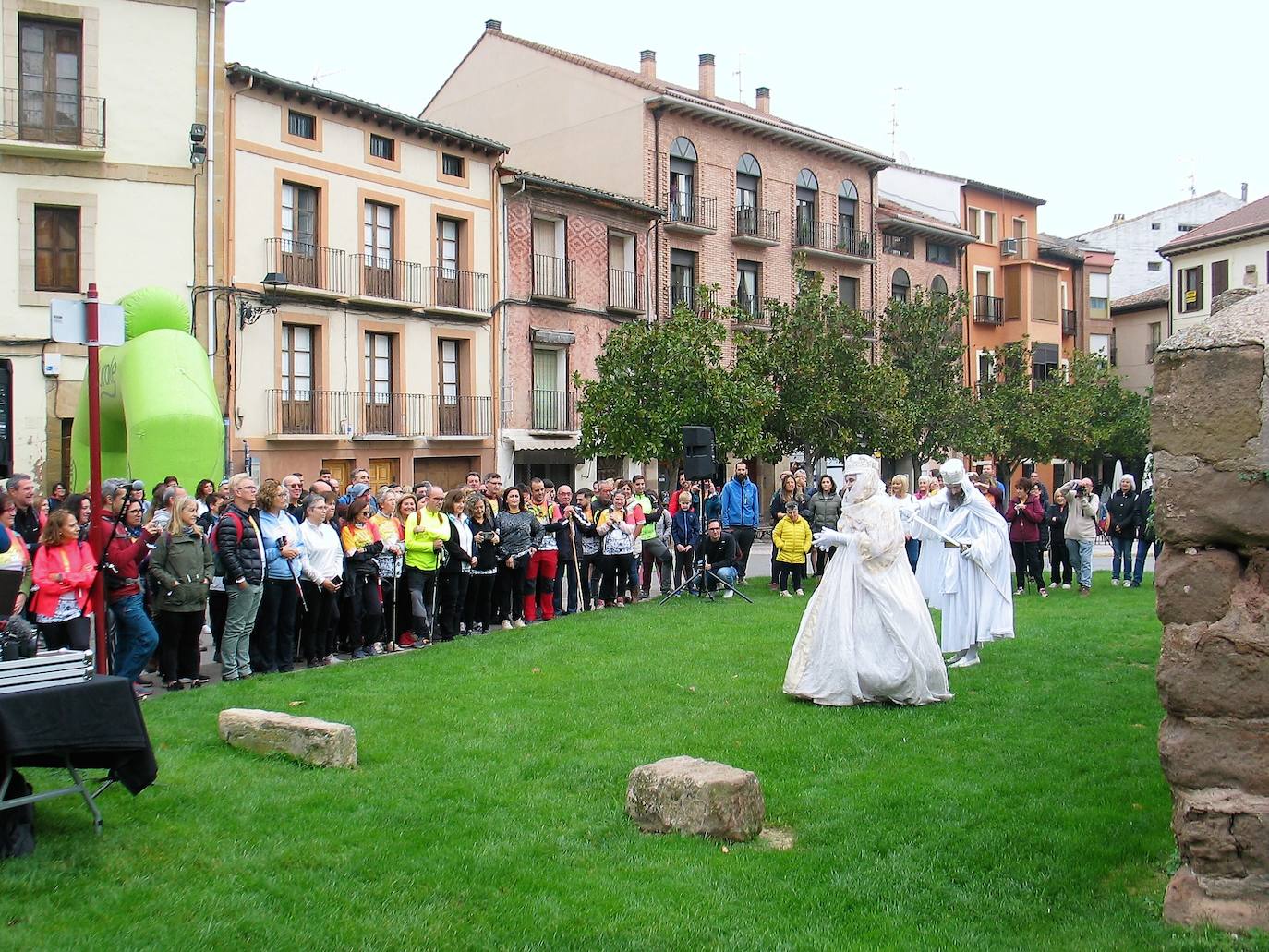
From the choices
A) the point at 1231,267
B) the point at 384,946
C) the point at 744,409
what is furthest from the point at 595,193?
the point at 384,946

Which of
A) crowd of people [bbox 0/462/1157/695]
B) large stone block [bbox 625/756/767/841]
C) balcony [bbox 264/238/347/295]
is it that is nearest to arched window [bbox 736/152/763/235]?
balcony [bbox 264/238/347/295]

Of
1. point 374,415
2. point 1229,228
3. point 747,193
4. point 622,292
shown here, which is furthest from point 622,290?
point 1229,228

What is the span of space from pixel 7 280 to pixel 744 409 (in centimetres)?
1506

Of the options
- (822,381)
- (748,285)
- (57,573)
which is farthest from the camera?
(748,285)

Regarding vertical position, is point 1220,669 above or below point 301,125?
below

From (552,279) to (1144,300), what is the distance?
101 ft

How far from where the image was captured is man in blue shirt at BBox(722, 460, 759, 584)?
1936 centimetres

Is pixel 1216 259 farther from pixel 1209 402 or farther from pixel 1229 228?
pixel 1209 402

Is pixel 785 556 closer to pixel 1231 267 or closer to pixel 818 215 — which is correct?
pixel 818 215

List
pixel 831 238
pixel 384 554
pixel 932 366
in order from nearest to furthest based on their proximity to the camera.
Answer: pixel 384 554 → pixel 932 366 → pixel 831 238

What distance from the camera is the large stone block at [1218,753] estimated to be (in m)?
4.88

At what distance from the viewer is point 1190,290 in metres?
44.4

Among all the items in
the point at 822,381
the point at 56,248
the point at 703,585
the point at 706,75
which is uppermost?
the point at 706,75

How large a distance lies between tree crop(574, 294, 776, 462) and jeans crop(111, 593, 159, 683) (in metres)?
17.3
